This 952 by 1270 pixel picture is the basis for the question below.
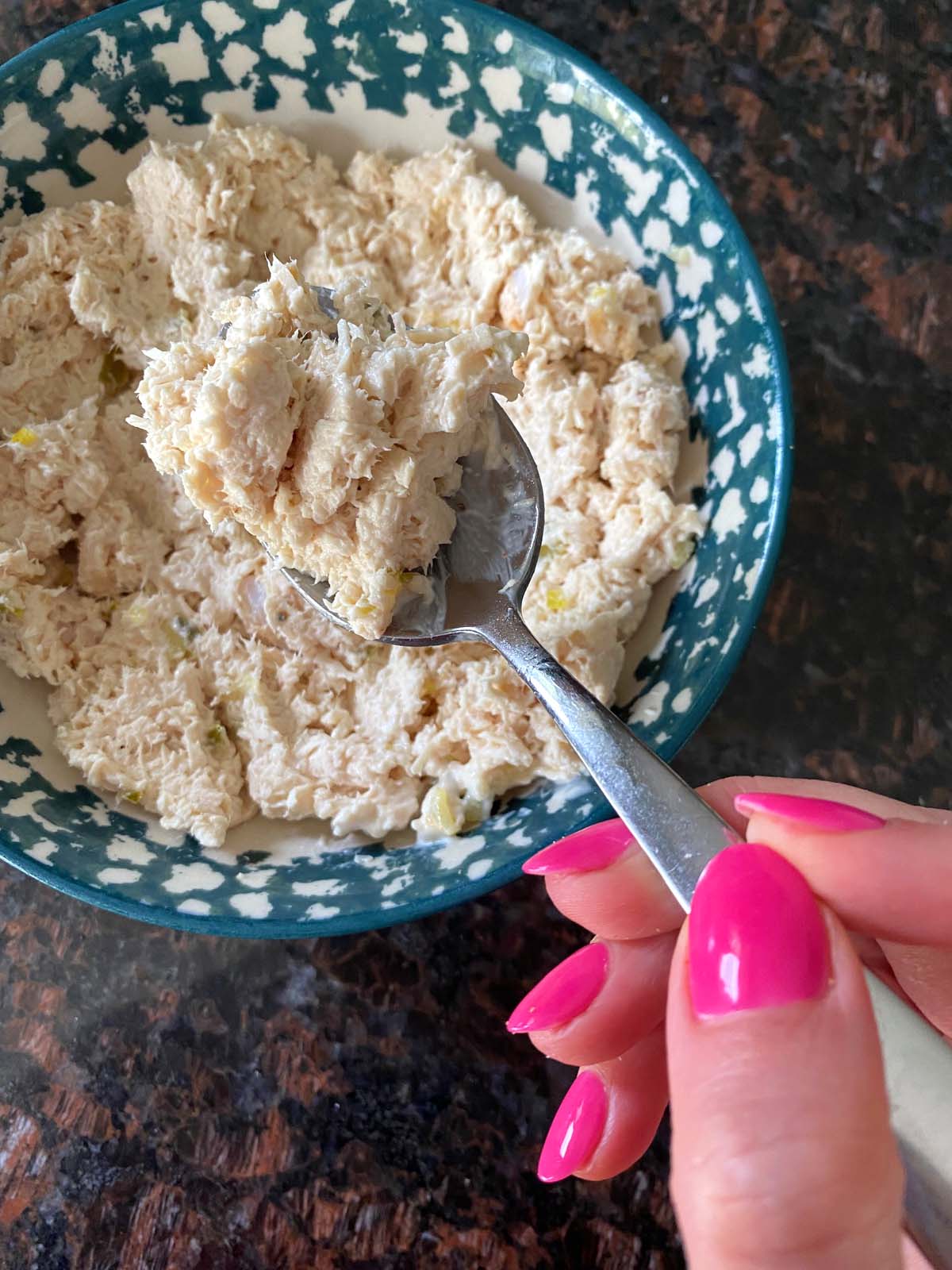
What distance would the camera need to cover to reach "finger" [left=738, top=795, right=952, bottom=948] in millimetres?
702

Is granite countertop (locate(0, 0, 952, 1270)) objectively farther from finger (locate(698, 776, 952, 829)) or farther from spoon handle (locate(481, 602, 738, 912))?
spoon handle (locate(481, 602, 738, 912))

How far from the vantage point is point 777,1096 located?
0.57m

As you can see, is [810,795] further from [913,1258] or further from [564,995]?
[913,1258]

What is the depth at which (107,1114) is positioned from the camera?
1182 millimetres

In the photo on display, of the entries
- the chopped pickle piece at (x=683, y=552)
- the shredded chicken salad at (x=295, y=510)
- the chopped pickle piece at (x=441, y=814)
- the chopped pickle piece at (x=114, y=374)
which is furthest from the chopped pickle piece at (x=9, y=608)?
the chopped pickle piece at (x=683, y=552)

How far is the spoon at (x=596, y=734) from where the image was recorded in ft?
2.20

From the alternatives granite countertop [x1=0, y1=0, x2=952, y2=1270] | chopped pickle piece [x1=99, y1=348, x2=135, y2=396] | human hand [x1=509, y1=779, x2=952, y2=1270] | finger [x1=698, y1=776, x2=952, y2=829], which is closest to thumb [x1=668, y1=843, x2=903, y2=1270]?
human hand [x1=509, y1=779, x2=952, y2=1270]

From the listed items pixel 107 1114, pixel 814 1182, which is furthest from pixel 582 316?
pixel 107 1114

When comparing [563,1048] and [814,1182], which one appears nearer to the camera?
[814,1182]

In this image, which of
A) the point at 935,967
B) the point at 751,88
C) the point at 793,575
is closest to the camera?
the point at 935,967

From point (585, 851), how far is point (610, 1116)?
298mm

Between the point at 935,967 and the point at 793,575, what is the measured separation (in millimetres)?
601

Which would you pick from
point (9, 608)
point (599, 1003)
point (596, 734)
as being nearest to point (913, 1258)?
point (599, 1003)

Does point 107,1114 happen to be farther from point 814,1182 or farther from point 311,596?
point 814,1182
